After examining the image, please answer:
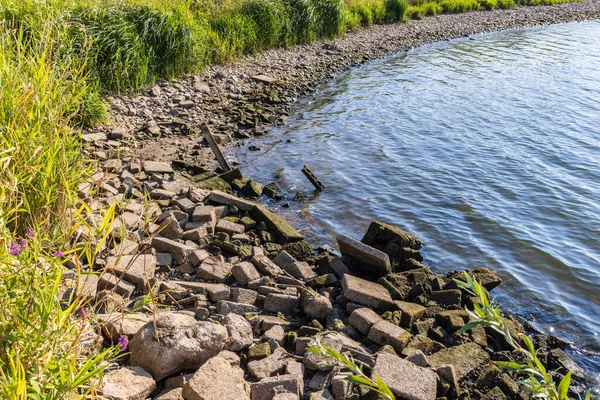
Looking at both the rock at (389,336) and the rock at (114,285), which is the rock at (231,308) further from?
the rock at (389,336)

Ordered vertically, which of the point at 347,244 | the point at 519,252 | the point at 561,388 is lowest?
the point at 519,252

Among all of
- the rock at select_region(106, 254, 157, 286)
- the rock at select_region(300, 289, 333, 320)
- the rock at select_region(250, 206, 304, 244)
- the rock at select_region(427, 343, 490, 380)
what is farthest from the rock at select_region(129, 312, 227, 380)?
the rock at select_region(250, 206, 304, 244)

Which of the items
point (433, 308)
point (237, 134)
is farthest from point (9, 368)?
point (237, 134)

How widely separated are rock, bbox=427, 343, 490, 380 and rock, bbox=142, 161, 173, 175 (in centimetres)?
626

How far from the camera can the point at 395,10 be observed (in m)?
28.3

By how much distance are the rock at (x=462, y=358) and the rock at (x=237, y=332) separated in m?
1.93

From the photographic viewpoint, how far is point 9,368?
10.8 ft

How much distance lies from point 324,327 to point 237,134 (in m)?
8.17

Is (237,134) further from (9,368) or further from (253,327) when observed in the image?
(9,368)

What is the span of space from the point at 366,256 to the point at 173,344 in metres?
3.91

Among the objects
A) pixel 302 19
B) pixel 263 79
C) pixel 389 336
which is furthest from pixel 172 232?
pixel 302 19

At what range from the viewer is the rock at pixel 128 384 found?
4.00m

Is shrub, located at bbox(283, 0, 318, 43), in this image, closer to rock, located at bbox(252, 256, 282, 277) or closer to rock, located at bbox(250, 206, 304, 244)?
rock, located at bbox(250, 206, 304, 244)

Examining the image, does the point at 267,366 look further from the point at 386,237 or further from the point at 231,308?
the point at 386,237
